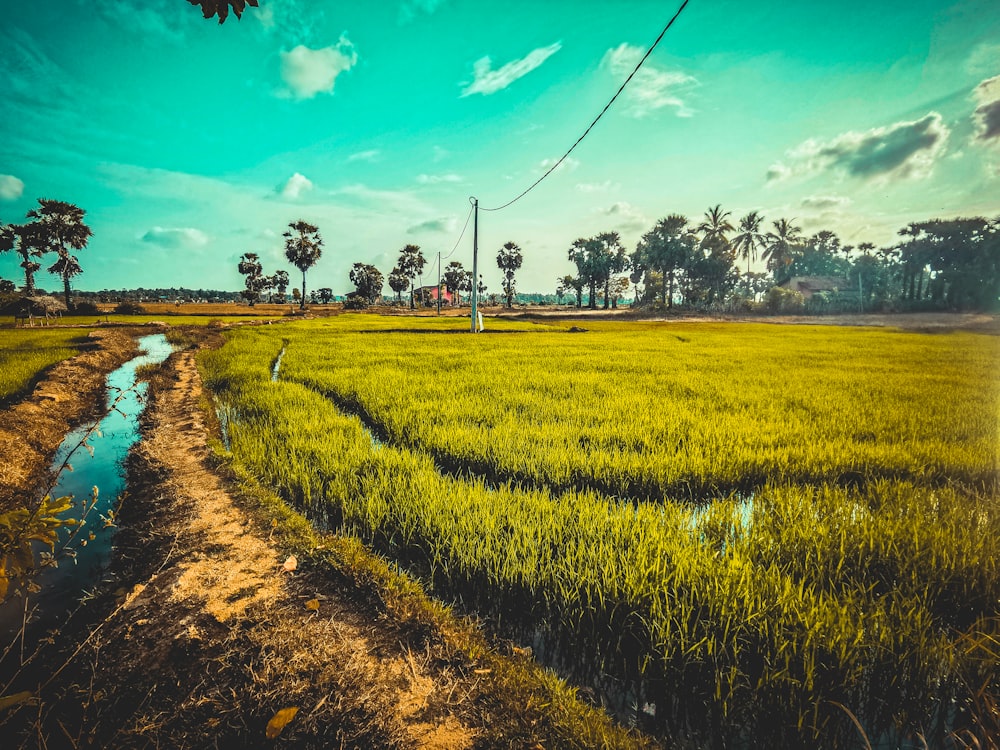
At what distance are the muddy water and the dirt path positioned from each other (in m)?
0.25

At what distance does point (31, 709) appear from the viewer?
5.10 feet

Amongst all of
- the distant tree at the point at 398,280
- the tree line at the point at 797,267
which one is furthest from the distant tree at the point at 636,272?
the distant tree at the point at 398,280

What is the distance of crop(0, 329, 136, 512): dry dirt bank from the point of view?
12.5 feet

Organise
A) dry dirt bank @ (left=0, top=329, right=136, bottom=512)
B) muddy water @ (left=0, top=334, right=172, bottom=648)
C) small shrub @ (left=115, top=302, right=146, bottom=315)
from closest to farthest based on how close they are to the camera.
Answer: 1. muddy water @ (left=0, top=334, right=172, bottom=648)
2. dry dirt bank @ (left=0, top=329, right=136, bottom=512)
3. small shrub @ (left=115, top=302, right=146, bottom=315)

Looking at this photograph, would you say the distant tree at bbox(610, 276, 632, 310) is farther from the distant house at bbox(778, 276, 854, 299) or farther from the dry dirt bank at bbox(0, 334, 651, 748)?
the dry dirt bank at bbox(0, 334, 651, 748)

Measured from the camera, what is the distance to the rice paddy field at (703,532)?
1759 mm

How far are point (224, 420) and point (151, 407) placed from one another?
1.59 m

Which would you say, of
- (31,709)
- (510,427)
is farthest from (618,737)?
(510,427)

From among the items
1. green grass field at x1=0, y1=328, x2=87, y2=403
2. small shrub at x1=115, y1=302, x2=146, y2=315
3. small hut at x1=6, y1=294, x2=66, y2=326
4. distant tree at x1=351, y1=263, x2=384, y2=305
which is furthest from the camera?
distant tree at x1=351, y1=263, x2=384, y2=305

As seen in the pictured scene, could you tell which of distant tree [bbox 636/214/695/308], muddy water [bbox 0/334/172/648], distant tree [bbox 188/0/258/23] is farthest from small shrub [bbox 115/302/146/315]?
distant tree [bbox 636/214/695/308]

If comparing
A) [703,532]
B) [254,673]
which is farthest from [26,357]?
[703,532]

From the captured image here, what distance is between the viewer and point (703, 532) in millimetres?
2992

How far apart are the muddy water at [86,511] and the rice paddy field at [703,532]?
1124 mm

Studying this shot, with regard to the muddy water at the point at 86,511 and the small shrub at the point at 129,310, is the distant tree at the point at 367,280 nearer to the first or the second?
the small shrub at the point at 129,310
